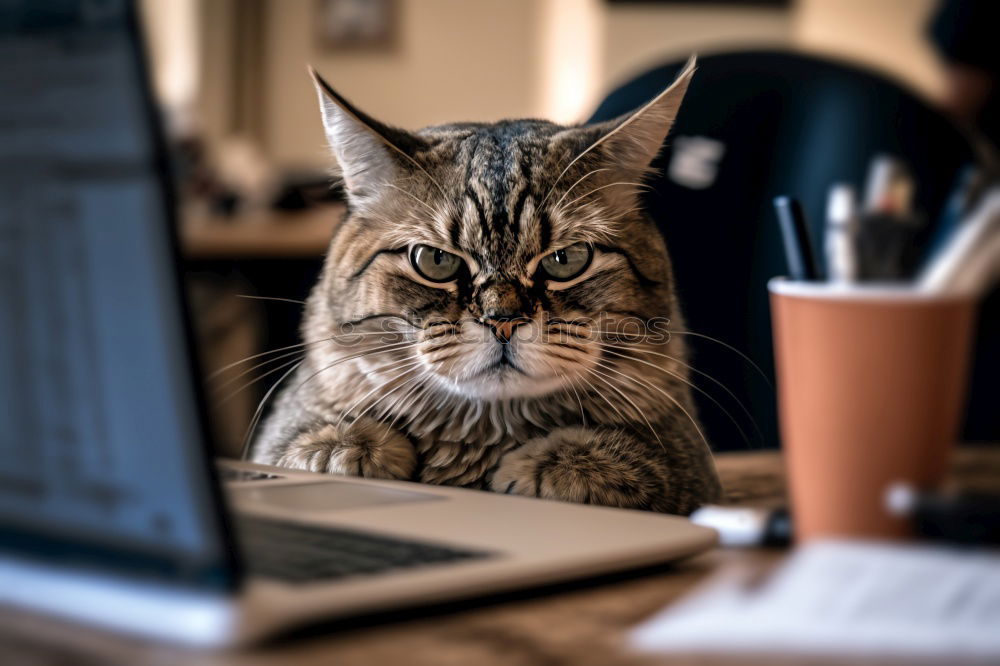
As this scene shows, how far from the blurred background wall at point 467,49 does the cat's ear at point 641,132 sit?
3326mm

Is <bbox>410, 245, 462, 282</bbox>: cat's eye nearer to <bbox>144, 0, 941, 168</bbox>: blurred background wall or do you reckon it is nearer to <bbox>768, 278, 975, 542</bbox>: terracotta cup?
<bbox>768, 278, 975, 542</bbox>: terracotta cup

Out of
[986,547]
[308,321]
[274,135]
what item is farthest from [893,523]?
[274,135]

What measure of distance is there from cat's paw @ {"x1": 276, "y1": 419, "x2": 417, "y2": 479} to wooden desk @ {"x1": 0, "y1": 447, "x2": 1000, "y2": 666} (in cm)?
35

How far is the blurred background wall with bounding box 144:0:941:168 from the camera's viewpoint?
14.3 ft

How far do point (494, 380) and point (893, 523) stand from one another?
0.45m

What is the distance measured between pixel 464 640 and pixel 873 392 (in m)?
0.24

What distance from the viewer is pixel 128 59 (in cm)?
43

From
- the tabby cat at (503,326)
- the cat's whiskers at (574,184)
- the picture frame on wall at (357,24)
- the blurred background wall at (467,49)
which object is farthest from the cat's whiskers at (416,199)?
the picture frame on wall at (357,24)

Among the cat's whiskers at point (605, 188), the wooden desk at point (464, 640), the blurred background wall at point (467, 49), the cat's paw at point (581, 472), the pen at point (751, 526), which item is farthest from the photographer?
the blurred background wall at point (467, 49)

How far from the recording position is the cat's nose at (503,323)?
886mm

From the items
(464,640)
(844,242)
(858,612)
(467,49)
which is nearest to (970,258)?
(844,242)

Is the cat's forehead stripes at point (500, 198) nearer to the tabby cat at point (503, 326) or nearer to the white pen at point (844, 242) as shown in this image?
the tabby cat at point (503, 326)

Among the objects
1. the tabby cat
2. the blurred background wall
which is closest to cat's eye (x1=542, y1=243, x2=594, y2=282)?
the tabby cat

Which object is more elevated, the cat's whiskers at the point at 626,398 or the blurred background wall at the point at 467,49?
the blurred background wall at the point at 467,49
